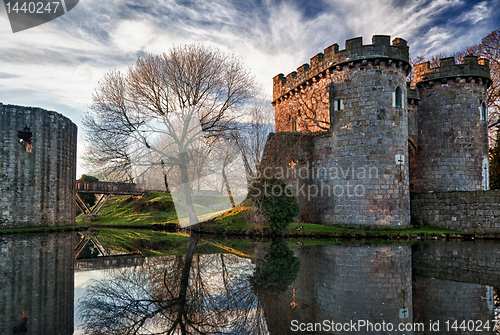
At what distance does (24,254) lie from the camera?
992 centimetres

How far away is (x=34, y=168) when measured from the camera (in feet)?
65.3

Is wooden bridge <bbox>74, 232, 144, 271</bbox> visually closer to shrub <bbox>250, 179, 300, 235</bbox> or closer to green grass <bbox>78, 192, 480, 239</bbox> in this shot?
shrub <bbox>250, 179, 300, 235</bbox>

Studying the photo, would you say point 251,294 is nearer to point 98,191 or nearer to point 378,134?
point 378,134

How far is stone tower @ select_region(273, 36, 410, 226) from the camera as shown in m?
14.8

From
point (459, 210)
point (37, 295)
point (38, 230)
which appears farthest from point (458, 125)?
point (38, 230)

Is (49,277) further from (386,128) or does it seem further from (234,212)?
(386,128)

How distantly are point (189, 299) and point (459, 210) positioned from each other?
47.6ft

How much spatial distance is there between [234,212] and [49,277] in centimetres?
1192

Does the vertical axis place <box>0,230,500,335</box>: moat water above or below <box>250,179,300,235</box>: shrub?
below

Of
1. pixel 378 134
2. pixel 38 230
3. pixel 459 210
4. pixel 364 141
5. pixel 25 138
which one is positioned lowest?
pixel 38 230

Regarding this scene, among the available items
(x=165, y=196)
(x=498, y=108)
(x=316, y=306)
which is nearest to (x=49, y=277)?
(x=316, y=306)

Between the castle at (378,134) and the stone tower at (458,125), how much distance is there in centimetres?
5

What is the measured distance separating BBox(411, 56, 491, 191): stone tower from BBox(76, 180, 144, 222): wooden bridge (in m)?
23.3

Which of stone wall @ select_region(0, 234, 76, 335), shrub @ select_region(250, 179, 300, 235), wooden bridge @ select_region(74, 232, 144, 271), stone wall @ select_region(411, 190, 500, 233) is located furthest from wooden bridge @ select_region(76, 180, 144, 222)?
stone wall @ select_region(411, 190, 500, 233)
